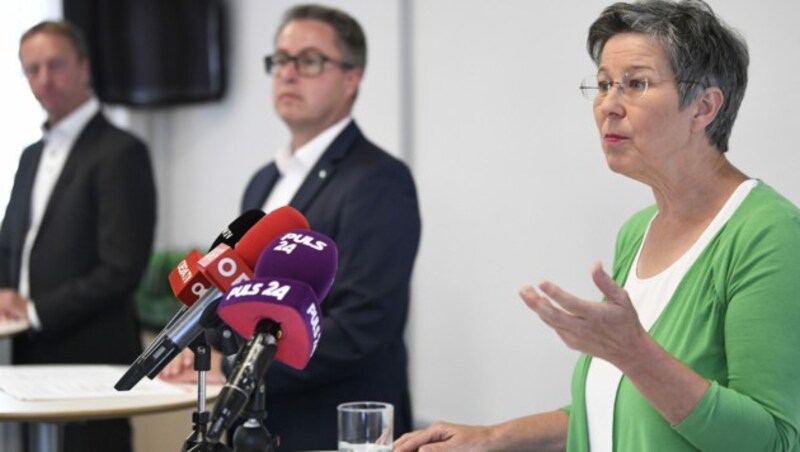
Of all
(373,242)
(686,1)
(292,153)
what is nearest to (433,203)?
(292,153)

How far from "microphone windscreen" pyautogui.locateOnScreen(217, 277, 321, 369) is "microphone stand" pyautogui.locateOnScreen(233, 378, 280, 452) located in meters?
0.07

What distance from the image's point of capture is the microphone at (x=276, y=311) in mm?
1393

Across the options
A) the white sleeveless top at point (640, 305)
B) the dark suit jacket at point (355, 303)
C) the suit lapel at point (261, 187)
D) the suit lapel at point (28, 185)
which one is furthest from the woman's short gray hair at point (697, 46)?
the suit lapel at point (28, 185)

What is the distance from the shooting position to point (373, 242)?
2939 mm

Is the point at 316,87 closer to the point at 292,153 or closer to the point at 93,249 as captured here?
the point at 292,153

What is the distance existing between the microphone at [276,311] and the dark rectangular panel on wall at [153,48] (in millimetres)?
4016

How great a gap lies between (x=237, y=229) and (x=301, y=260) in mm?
255

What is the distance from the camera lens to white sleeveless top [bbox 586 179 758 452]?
195cm

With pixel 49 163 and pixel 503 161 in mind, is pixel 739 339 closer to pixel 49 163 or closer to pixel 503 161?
pixel 503 161

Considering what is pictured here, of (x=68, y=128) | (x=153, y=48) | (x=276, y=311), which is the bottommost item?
(x=276, y=311)

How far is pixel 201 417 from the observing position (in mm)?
1604

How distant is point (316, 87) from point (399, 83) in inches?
37.0

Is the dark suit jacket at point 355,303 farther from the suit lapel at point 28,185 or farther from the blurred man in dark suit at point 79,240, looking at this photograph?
the suit lapel at point 28,185

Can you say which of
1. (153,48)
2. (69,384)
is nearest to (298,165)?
(69,384)
